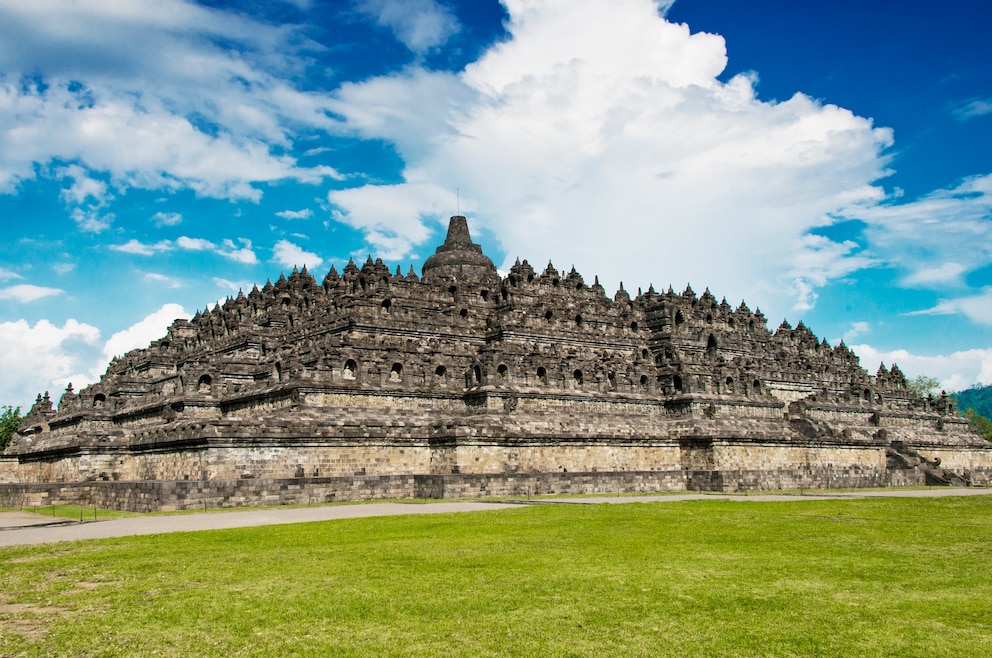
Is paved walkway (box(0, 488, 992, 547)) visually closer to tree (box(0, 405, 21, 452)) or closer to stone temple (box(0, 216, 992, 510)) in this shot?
stone temple (box(0, 216, 992, 510))

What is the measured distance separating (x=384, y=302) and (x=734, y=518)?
1281 inches

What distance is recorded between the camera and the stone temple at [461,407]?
3950 centimetres

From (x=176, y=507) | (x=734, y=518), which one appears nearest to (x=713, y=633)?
(x=734, y=518)

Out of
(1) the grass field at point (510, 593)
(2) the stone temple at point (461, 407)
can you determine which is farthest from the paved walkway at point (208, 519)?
(2) the stone temple at point (461, 407)

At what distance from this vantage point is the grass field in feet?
36.2

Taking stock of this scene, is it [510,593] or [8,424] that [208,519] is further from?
[8,424]

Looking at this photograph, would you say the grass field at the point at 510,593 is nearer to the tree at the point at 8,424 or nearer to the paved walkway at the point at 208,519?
the paved walkway at the point at 208,519

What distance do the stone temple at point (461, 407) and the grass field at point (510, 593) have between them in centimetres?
1584

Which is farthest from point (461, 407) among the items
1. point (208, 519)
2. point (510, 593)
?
point (510, 593)

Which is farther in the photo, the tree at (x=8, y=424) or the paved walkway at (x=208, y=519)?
the tree at (x=8, y=424)

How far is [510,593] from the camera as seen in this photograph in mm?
13836

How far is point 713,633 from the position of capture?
1132 centimetres

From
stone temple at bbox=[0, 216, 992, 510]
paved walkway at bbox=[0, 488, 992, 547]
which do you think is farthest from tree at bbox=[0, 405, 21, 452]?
paved walkway at bbox=[0, 488, 992, 547]

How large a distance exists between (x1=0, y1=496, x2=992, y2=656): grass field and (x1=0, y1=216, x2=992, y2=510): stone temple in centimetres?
1584
